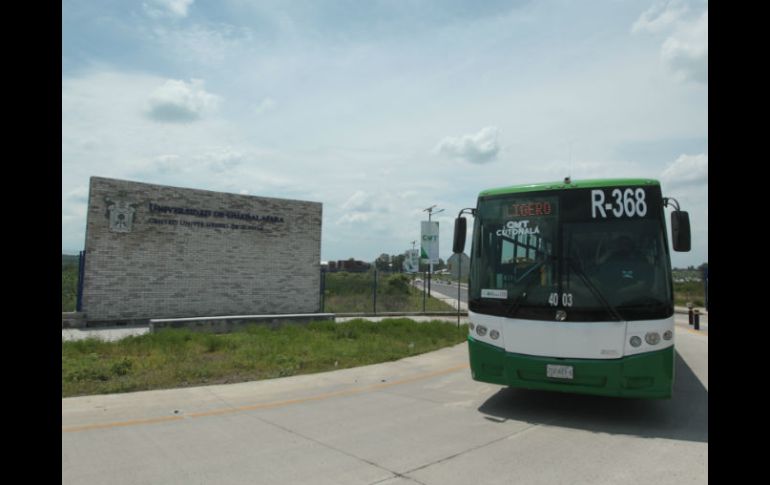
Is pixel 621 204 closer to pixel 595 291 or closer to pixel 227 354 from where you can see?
pixel 595 291

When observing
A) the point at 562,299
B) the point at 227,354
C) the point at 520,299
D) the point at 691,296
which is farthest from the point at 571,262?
the point at 691,296

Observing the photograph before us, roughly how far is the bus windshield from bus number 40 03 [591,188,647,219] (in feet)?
0.08

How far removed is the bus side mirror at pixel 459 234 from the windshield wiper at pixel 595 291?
165 centimetres

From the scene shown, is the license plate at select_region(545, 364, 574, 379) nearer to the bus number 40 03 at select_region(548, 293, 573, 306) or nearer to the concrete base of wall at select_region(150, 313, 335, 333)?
the bus number 40 03 at select_region(548, 293, 573, 306)

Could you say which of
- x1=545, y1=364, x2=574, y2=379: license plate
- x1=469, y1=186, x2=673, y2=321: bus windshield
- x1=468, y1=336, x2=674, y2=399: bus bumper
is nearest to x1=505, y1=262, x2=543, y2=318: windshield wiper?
x1=469, y1=186, x2=673, y2=321: bus windshield

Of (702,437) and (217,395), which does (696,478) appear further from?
(217,395)

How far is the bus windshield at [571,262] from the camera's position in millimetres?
6441

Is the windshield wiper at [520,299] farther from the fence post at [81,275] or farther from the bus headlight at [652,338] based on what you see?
the fence post at [81,275]

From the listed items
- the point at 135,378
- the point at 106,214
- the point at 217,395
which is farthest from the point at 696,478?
the point at 106,214

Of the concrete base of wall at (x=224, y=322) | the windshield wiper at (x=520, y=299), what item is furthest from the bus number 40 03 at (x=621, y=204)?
the concrete base of wall at (x=224, y=322)

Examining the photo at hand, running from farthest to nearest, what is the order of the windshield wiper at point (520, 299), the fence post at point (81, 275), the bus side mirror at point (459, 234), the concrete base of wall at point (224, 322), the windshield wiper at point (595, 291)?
the fence post at point (81, 275) → the concrete base of wall at point (224, 322) → the bus side mirror at point (459, 234) → the windshield wiper at point (520, 299) → the windshield wiper at point (595, 291)

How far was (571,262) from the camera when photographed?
6742 mm

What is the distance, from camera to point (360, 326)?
53.9ft
